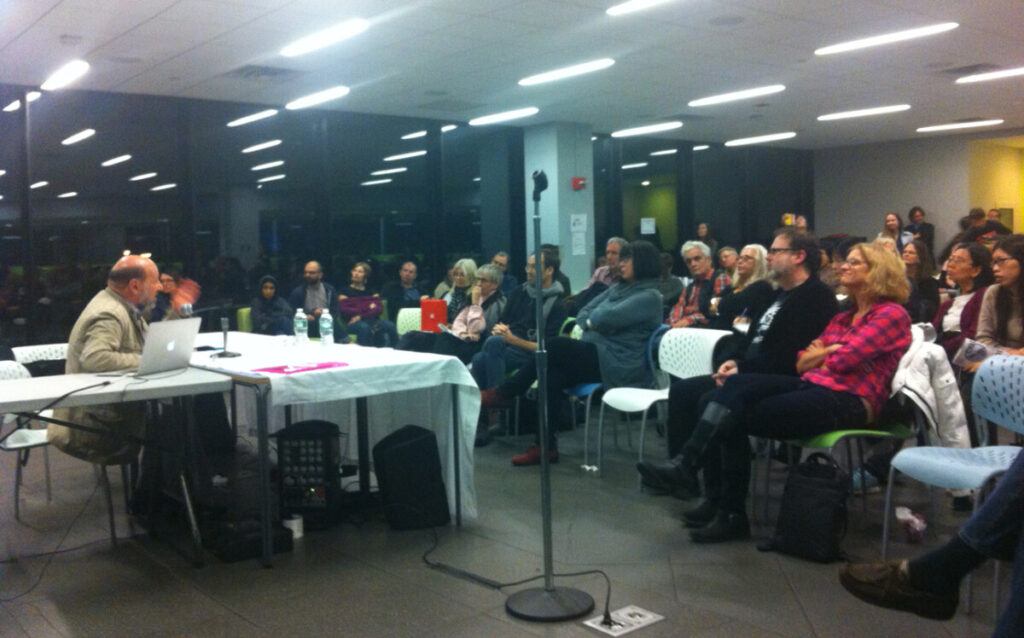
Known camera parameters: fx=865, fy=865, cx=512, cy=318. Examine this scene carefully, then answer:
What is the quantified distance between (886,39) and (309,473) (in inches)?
232

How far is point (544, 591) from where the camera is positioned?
301cm

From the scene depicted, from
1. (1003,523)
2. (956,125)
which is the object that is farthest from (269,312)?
(956,125)

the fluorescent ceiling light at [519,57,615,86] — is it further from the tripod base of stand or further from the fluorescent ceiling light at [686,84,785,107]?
the tripod base of stand

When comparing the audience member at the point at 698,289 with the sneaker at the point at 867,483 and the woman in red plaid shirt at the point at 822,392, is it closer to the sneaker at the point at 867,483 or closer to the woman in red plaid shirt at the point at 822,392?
the sneaker at the point at 867,483

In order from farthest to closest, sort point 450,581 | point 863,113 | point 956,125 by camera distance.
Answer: point 956,125
point 863,113
point 450,581

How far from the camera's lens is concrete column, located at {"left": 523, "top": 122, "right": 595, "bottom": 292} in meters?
10.7

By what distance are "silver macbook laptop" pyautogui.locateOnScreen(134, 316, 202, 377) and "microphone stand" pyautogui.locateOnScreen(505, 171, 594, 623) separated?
1.62 m

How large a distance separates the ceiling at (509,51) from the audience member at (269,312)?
190cm

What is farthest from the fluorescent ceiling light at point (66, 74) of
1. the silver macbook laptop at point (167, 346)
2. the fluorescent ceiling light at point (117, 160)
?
the silver macbook laptop at point (167, 346)

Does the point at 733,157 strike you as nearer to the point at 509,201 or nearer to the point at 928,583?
the point at 509,201

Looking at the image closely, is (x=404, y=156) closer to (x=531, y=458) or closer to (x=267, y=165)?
(x=267, y=165)

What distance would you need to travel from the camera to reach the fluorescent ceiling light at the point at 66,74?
695 centimetres

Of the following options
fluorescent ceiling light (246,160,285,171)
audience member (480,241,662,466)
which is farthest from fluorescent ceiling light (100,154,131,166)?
audience member (480,241,662,466)

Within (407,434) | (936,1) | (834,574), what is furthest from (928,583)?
(936,1)
